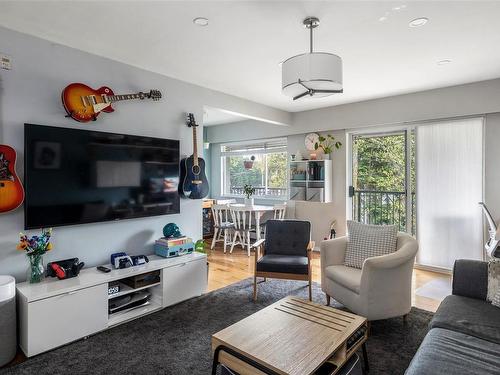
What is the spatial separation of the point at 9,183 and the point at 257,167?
463 cm

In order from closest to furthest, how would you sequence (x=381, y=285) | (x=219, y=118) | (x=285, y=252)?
(x=381, y=285), (x=285, y=252), (x=219, y=118)

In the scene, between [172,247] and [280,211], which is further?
[280,211]

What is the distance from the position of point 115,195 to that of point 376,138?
3860 millimetres

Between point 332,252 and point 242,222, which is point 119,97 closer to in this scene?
point 332,252

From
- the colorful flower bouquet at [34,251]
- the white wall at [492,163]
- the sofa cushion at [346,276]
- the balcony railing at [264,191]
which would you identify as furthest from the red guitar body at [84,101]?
the white wall at [492,163]

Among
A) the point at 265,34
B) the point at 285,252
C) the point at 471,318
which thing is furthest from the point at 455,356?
the point at 265,34

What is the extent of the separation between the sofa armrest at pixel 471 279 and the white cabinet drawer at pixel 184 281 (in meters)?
2.27

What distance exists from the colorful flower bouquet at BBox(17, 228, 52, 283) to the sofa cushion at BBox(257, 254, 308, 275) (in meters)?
1.91

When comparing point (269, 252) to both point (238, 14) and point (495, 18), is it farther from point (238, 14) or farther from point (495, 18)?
point (495, 18)

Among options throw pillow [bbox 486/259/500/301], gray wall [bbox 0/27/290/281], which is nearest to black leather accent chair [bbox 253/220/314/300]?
gray wall [bbox 0/27/290/281]

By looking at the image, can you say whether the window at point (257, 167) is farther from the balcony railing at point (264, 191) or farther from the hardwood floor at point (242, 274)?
the hardwood floor at point (242, 274)

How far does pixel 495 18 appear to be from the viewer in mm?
2312

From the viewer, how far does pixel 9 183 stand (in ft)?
7.75

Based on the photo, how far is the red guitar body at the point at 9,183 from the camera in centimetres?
234
